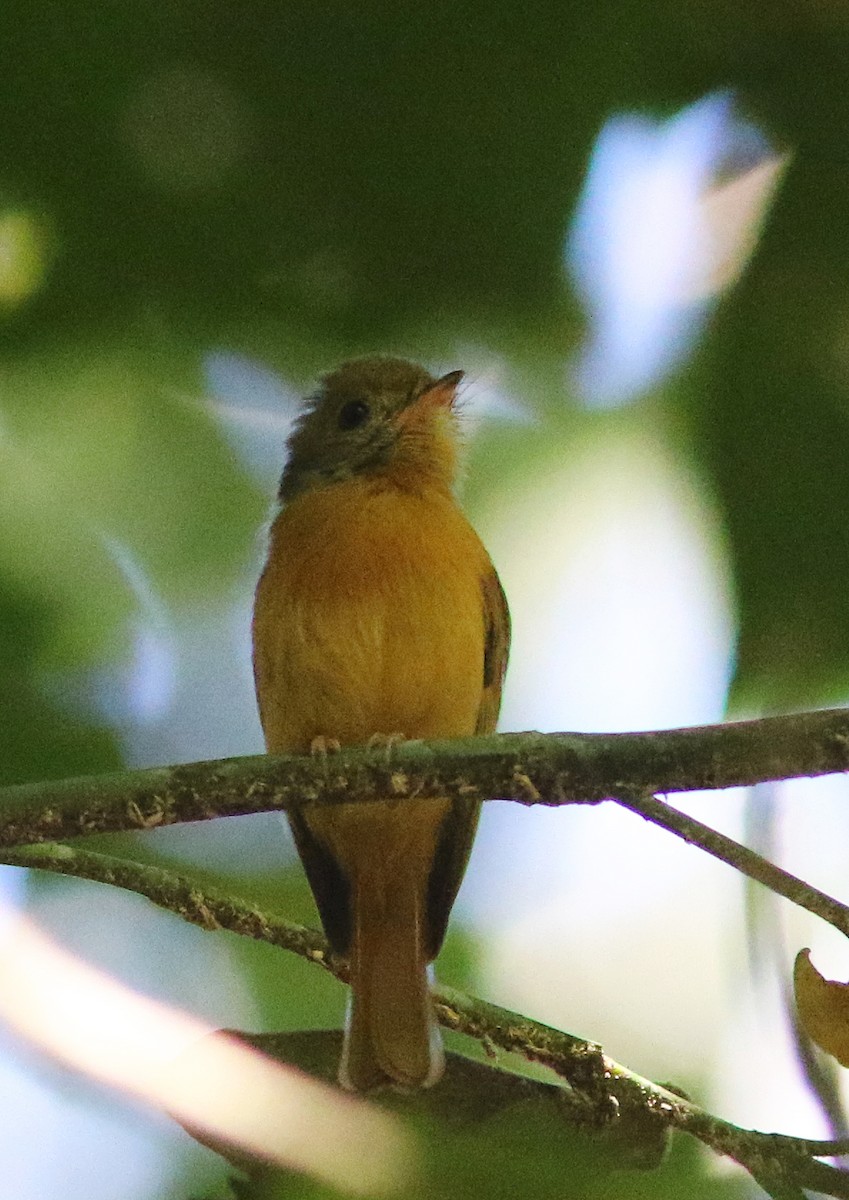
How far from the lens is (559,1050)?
2084 millimetres

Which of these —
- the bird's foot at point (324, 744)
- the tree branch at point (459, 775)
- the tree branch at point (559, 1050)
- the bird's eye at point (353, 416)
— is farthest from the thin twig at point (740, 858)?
the bird's eye at point (353, 416)

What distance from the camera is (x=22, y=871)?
2.69 metres

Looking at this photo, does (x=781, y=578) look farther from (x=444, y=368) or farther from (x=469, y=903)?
(x=469, y=903)

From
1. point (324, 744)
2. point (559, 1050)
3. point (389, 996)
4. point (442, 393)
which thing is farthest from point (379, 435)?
point (559, 1050)

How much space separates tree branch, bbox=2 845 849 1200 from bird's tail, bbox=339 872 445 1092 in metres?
0.06

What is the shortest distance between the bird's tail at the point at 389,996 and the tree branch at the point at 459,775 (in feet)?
1.50

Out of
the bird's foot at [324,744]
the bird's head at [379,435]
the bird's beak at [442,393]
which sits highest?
the bird's head at [379,435]

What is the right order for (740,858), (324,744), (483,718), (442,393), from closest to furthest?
1. (740,858)
2. (324,744)
3. (442,393)
4. (483,718)

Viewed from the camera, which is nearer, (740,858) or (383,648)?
(740,858)

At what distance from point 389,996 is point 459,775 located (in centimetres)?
67

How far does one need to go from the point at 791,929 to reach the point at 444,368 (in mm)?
1150

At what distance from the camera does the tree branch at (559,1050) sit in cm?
185

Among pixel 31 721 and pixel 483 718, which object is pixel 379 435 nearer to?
pixel 483 718

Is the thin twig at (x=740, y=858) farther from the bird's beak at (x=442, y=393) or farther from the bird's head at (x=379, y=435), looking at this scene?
the bird's head at (x=379, y=435)
